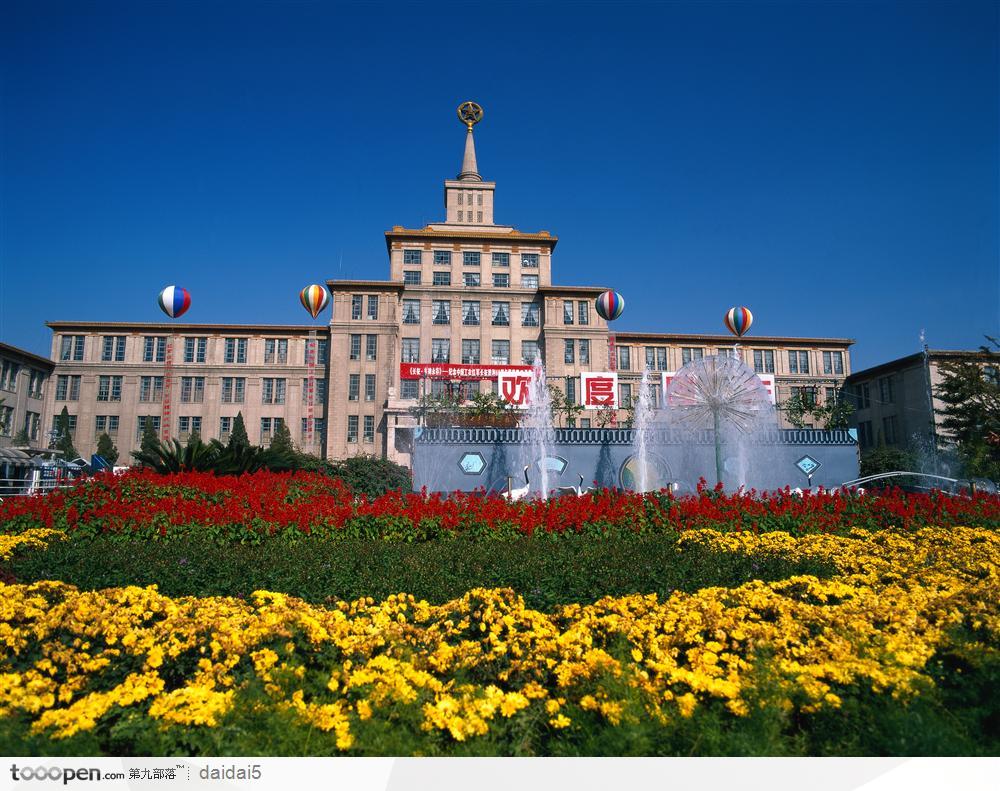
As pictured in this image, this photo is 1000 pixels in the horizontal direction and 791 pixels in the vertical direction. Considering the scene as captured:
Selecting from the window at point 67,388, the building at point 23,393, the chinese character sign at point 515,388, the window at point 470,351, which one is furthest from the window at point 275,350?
the chinese character sign at point 515,388

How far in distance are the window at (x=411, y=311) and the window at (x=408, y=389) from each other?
5.05m

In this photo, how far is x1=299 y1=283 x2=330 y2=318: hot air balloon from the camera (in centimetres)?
4153

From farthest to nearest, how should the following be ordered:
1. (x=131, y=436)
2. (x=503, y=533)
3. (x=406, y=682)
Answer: (x=131, y=436)
(x=503, y=533)
(x=406, y=682)

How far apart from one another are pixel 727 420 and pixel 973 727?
→ 13.8 metres

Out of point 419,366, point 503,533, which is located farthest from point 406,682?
→ point 419,366

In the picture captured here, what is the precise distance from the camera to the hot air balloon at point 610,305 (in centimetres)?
4147

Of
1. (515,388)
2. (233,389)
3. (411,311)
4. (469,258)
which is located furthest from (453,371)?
(233,389)

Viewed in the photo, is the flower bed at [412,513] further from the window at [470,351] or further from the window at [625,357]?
the window at [625,357]

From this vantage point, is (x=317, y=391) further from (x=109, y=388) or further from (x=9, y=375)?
(x=9, y=375)

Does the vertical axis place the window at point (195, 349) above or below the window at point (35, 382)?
above

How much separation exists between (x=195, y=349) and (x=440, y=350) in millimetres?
20108
